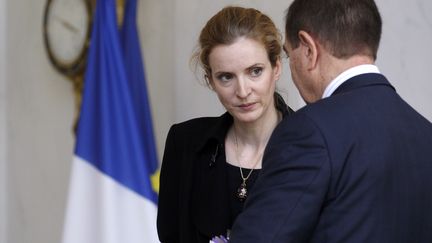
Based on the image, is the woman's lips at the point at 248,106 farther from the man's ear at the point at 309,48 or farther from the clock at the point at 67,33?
the clock at the point at 67,33

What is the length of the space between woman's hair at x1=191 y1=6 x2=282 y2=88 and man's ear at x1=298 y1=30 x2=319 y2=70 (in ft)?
2.13

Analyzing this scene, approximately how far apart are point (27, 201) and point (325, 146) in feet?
10.1

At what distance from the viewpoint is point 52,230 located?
3.97 meters

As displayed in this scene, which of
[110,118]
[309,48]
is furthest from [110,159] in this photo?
[309,48]

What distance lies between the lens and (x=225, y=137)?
2102 mm

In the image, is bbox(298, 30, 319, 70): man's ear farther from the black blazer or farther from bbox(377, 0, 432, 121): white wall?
bbox(377, 0, 432, 121): white wall

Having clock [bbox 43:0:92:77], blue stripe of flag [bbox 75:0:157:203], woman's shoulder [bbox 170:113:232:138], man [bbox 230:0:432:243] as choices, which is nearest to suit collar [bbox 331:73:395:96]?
man [bbox 230:0:432:243]

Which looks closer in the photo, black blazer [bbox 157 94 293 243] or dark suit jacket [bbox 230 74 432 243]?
dark suit jacket [bbox 230 74 432 243]

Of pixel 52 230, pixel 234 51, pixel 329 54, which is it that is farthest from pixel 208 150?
pixel 52 230

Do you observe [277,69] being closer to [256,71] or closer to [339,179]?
[256,71]

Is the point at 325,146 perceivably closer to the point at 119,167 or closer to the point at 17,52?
the point at 119,167

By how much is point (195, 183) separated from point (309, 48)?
29.5 inches

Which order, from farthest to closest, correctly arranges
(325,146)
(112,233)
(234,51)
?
(112,233) < (234,51) < (325,146)

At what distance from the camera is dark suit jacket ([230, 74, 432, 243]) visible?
125 centimetres
